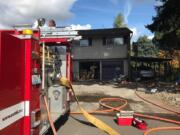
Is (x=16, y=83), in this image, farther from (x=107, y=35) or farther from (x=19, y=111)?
(x=107, y=35)

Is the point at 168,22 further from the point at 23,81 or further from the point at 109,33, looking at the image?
the point at 23,81

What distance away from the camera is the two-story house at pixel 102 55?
37531 mm

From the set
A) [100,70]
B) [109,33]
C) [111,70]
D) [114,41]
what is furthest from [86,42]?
[111,70]

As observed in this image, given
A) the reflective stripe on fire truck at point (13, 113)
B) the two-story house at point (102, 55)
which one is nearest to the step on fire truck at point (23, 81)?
the reflective stripe on fire truck at point (13, 113)

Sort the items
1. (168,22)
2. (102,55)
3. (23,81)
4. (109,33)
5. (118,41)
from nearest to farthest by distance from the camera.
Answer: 1. (23,81)
2. (168,22)
3. (109,33)
4. (118,41)
5. (102,55)

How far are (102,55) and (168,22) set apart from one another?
46.2ft

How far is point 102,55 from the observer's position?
38156mm

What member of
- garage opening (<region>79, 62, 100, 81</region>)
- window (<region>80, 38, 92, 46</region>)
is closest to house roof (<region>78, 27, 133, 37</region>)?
window (<region>80, 38, 92, 46</region>)

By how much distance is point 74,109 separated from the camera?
13.0 m

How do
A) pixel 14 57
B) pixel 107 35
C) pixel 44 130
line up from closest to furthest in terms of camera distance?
pixel 14 57, pixel 44 130, pixel 107 35

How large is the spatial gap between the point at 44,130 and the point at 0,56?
2564mm

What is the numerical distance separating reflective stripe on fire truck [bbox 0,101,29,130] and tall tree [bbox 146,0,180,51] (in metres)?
18.0

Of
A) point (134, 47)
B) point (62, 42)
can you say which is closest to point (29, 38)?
point (62, 42)

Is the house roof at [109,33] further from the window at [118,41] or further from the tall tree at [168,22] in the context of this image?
the tall tree at [168,22]
